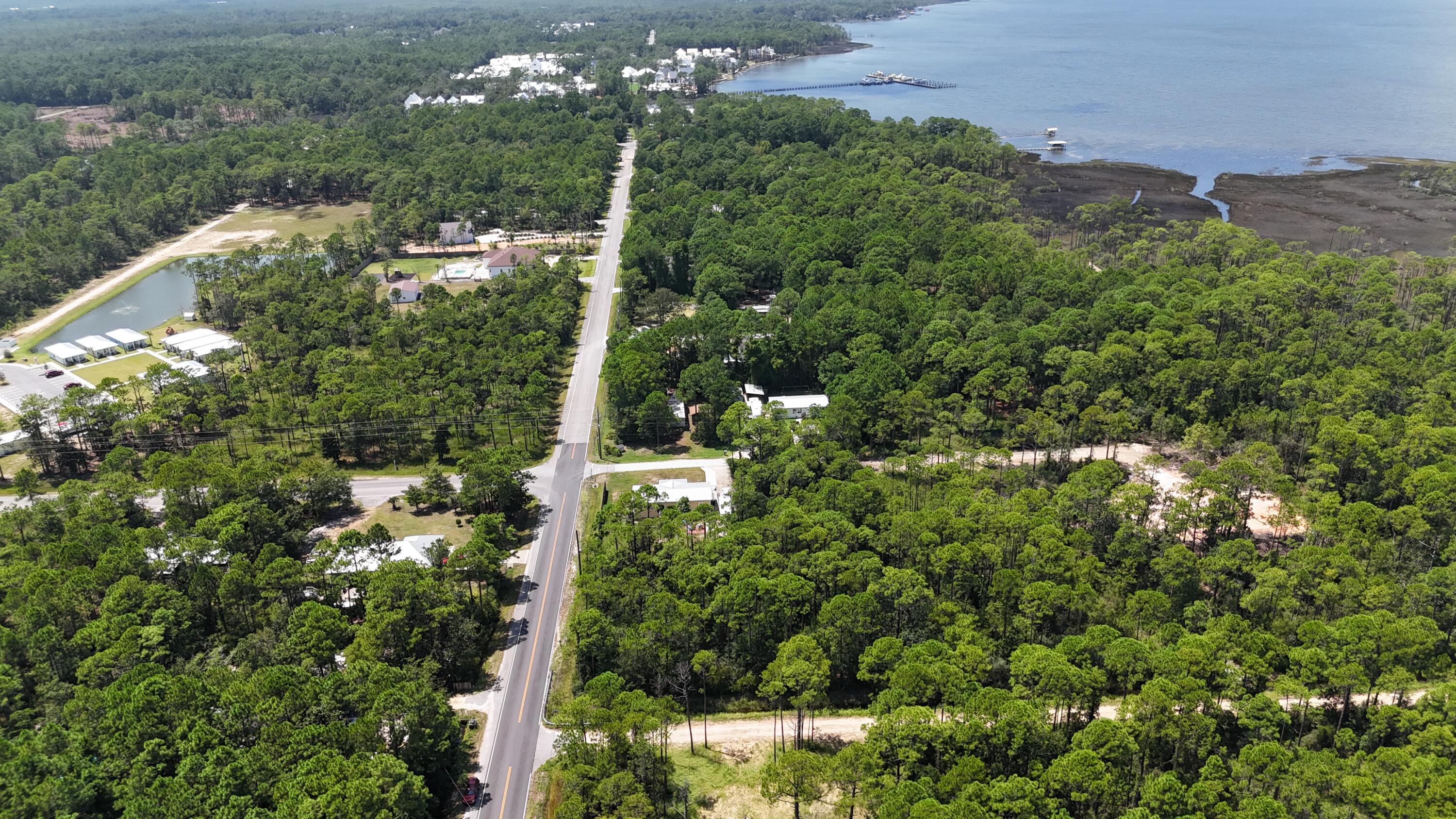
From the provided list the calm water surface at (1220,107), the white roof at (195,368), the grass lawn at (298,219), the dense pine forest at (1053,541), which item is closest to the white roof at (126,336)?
the white roof at (195,368)

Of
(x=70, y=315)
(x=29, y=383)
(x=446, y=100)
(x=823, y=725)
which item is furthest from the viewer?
(x=446, y=100)

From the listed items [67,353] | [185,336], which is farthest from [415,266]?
[67,353]

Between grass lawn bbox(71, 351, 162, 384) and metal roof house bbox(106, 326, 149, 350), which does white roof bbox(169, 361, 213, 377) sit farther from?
metal roof house bbox(106, 326, 149, 350)

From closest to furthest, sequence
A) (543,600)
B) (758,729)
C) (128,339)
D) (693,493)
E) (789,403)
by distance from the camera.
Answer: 1. (758,729)
2. (543,600)
3. (693,493)
4. (789,403)
5. (128,339)

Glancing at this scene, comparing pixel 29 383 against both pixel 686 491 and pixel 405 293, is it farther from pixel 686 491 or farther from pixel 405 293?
pixel 686 491

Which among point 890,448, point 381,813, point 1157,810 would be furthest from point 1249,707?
point 381,813

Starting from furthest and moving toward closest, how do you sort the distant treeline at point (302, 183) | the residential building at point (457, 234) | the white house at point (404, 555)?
the residential building at point (457, 234) < the distant treeline at point (302, 183) < the white house at point (404, 555)

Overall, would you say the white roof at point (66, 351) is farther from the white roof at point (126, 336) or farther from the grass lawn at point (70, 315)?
the white roof at point (126, 336)
